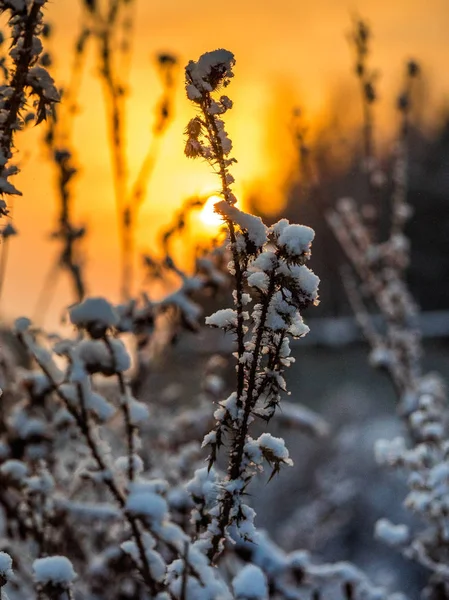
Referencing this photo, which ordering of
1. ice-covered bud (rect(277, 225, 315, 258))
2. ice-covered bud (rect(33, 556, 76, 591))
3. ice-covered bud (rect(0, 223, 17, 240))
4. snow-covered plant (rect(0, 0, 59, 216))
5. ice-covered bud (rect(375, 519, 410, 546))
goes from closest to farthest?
ice-covered bud (rect(277, 225, 315, 258)) < snow-covered plant (rect(0, 0, 59, 216)) < ice-covered bud (rect(33, 556, 76, 591)) < ice-covered bud (rect(0, 223, 17, 240)) < ice-covered bud (rect(375, 519, 410, 546))

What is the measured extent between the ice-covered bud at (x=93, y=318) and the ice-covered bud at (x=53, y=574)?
58 centimetres

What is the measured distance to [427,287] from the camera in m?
16.2

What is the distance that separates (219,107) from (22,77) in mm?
450

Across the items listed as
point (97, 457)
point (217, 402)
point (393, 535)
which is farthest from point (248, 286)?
point (393, 535)

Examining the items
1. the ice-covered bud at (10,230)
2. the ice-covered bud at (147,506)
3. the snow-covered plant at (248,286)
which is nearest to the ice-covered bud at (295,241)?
the snow-covered plant at (248,286)

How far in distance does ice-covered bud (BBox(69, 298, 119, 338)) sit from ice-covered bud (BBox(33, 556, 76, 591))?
0.58 m

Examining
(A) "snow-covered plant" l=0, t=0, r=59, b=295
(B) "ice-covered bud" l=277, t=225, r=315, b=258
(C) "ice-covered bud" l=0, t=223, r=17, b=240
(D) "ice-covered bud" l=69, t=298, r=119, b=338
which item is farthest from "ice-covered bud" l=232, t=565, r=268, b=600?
(C) "ice-covered bud" l=0, t=223, r=17, b=240

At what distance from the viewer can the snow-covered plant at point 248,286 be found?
49.1 inches

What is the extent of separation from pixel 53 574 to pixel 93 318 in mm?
630

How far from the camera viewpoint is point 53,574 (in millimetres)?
1449

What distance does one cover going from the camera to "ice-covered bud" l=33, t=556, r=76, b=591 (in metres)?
1.45

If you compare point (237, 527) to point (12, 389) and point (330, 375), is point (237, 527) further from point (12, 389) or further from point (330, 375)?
point (330, 375)

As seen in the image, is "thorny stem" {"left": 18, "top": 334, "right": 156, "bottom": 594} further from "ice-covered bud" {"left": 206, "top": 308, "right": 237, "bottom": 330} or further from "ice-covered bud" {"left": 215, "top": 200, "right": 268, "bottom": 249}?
"ice-covered bud" {"left": 215, "top": 200, "right": 268, "bottom": 249}

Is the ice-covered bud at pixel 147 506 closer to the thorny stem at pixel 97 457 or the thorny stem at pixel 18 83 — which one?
the thorny stem at pixel 97 457
